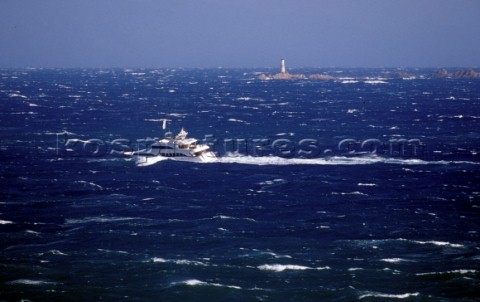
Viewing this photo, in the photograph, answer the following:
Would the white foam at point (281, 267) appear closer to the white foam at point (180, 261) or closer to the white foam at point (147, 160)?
the white foam at point (180, 261)

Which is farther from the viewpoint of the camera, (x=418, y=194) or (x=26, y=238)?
(x=418, y=194)

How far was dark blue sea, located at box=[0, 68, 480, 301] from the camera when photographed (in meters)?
45.9

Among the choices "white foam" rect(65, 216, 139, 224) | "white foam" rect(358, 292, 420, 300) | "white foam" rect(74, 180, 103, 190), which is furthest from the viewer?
"white foam" rect(74, 180, 103, 190)

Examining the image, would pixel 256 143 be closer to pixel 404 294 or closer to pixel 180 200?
pixel 180 200

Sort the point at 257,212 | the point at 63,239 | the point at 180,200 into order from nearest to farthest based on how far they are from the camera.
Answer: the point at 63,239 < the point at 257,212 < the point at 180,200

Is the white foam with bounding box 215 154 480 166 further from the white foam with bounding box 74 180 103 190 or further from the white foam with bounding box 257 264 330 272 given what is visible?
the white foam with bounding box 257 264 330 272

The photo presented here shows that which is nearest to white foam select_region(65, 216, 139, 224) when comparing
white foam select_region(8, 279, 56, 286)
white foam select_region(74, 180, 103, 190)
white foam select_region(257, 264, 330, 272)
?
white foam select_region(74, 180, 103, 190)

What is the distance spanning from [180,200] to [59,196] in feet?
49.6

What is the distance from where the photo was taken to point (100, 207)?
68.5 m

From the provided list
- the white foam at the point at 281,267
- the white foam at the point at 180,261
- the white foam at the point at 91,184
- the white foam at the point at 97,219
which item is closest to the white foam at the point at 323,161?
the white foam at the point at 91,184

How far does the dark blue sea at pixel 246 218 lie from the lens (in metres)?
45.9

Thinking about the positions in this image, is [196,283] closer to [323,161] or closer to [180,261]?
[180,261]

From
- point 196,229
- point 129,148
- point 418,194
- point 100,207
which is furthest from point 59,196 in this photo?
point 418,194

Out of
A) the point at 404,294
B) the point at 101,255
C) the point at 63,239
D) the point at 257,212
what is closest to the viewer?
the point at 404,294
